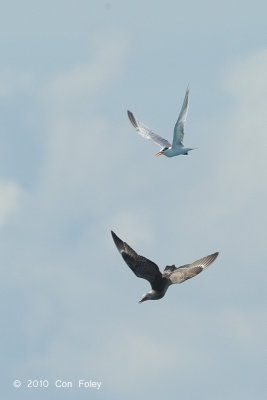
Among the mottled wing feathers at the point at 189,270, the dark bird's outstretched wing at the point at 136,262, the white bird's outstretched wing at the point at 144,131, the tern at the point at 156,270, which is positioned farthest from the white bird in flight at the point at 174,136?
the dark bird's outstretched wing at the point at 136,262

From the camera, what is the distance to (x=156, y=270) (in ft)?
222

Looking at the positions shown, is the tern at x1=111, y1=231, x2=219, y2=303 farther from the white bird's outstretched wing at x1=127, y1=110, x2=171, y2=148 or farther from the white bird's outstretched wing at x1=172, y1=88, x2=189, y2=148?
the white bird's outstretched wing at x1=127, y1=110, x2=171, y2=148

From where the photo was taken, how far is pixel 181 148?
8725 centimetres

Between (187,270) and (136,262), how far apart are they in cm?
428

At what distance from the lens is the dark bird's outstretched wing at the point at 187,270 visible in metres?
69.2

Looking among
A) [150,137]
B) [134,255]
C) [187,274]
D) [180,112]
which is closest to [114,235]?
[134,255]

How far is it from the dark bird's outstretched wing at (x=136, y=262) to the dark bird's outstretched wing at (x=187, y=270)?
1.52 metres

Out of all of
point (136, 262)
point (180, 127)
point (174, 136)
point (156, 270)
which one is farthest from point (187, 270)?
point (174, 136)

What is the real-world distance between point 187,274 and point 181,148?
20.0 m

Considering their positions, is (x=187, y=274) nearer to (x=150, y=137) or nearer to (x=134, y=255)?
(x=134, y=255)

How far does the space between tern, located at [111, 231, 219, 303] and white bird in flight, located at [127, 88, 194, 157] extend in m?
15.8

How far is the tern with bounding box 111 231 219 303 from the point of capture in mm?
66750

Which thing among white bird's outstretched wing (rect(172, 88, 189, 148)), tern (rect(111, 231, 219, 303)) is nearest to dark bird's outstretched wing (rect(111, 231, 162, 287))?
tern (rect(111, 231, 219, 303))

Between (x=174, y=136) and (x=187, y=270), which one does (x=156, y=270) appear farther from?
(x=174, y=136)
